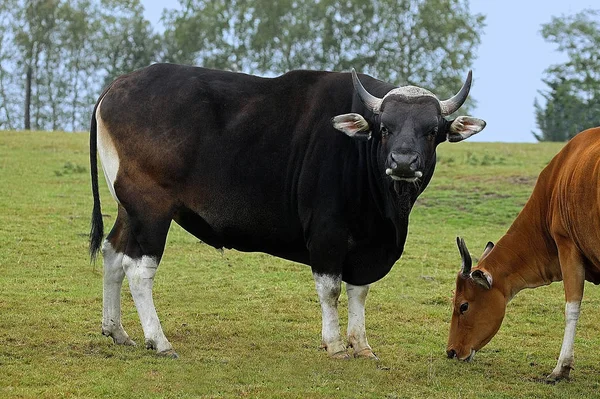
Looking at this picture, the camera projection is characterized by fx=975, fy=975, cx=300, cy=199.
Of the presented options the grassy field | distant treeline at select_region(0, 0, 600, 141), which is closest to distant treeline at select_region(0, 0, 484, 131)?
distant treeline at select_region(0, 0, 600, 141)

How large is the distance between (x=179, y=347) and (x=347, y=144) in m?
2.35

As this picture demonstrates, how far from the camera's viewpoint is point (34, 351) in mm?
8234

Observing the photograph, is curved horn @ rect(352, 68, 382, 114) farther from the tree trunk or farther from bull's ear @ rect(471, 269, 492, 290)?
the tree trunk

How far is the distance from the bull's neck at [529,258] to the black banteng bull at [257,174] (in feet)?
3.06

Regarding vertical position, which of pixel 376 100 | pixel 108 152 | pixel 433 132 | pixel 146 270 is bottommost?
pixel 146 270

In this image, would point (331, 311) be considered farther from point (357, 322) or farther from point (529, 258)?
point (529, 258)

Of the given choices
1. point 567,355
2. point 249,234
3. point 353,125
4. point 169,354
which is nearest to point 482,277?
point 567,355

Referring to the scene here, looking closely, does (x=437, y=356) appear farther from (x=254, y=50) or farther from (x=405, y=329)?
(x=254, y=50)

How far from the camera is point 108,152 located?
880 centimetres

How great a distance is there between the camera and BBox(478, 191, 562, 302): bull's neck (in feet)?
28.2

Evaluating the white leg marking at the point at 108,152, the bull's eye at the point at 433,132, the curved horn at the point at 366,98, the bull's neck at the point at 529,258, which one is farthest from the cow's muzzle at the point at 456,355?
the white leg marking at the point at 108,152

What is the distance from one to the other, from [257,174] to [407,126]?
4.99 feet

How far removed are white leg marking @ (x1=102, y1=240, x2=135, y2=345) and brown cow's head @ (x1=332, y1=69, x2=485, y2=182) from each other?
8.20 ft

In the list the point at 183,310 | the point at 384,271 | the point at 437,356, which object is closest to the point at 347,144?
the point at 384,271
